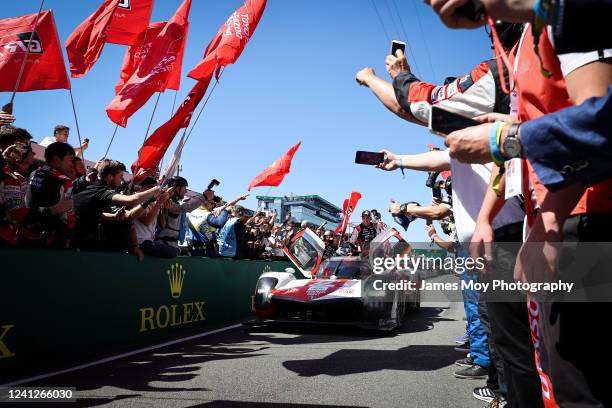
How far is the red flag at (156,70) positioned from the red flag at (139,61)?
0.08ft

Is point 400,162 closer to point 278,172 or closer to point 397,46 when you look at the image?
point 397,46

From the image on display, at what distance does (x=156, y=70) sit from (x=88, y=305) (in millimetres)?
4466

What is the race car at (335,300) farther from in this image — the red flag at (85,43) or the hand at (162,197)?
the red flag at (85,43)

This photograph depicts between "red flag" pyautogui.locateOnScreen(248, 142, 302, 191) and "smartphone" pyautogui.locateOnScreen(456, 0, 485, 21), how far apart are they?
404 inches

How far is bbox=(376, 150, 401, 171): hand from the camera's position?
2760mm

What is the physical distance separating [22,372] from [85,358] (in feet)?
2.42

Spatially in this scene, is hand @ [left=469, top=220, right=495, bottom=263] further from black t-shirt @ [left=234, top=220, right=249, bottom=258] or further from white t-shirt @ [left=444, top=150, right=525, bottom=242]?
black t-shirt @ [left=234, top=220, right=249, bottom=258]

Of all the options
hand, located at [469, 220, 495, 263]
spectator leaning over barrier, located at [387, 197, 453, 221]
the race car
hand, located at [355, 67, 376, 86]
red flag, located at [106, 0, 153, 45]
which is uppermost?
red flag, located at [106, 0, 153, 45]

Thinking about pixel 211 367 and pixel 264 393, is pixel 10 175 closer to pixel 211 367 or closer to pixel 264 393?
pixel 211 367

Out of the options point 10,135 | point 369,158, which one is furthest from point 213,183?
point 369,158

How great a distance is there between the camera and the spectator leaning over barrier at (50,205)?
4609 mm

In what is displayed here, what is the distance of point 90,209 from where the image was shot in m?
5.55

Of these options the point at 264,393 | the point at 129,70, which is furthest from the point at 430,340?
the point at 129,70

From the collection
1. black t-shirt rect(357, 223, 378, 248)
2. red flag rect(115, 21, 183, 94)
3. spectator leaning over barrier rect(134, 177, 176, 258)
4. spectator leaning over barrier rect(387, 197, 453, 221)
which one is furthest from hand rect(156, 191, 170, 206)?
black t-shirt rect(357, 223, 378, 248)
